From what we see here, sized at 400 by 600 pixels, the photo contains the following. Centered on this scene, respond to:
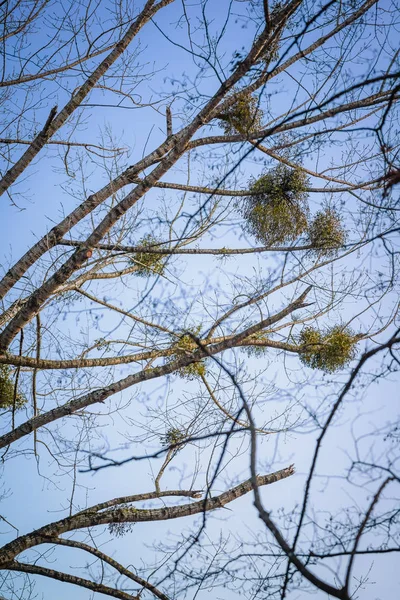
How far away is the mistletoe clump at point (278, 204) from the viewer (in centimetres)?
433

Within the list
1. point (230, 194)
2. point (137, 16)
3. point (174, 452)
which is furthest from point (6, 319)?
point (137, 16)

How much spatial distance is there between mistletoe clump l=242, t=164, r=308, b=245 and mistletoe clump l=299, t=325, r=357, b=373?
89cm

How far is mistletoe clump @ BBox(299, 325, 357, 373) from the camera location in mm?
4473

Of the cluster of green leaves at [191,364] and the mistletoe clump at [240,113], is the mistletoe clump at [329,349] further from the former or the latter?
the mistletoe clump at [240,113]

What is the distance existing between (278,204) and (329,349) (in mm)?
1230

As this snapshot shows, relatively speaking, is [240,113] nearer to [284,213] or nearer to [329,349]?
[284,213]

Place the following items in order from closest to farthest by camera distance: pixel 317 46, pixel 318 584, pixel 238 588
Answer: pixel 318 584 < pixel 238 588 < pixel 317 46

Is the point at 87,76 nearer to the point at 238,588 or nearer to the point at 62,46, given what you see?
the point at 62,46

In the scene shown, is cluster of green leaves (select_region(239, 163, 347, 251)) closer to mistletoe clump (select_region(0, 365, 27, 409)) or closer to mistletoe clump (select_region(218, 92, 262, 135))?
mistletoe clump (select_region(218, 92, 262, 135))

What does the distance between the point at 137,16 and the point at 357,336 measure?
3.06m

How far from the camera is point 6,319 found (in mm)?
5156

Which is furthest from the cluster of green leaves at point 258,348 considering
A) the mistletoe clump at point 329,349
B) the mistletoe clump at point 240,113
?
the mistletoe clump at point 240,113

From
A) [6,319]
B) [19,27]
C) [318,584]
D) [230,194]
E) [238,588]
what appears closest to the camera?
[318,584]

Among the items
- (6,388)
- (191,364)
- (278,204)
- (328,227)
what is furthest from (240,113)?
(6,388)
